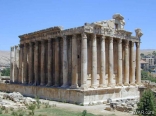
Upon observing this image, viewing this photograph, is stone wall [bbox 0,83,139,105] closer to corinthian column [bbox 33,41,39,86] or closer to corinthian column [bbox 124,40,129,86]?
corinthian column [bbox 124,40,129,86]

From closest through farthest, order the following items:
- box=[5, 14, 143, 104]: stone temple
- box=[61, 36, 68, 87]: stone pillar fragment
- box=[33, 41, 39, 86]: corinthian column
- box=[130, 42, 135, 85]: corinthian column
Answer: box=[5, 14, 143, 104]: stone temple → box=[61, 36, 68, 87]: stone pillar fragment → box=[130, 42, 135, 85]: corinthian column → box=[33, 41, 39, 86]: corinthian column

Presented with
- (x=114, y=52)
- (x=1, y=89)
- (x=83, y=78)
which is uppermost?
(x=114, y=52)

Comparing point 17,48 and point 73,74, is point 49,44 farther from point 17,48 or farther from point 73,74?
point 17,48

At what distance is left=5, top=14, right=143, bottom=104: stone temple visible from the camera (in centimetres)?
2873

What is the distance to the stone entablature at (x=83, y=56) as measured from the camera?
29.3 m

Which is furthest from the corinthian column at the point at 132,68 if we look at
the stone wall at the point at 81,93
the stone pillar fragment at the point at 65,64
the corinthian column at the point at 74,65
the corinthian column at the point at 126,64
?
the stone pillar fragment at the point at 65,64

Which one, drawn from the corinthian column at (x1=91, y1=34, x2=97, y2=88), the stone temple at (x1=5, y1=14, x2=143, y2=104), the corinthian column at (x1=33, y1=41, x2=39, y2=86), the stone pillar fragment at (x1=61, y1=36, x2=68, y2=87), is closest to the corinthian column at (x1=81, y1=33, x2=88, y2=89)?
the stone temple at (x1=5, y1=14, x2=143, y2=104)

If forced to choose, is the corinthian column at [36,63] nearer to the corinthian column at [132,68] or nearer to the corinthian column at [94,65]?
the corinthian column at [94,65]

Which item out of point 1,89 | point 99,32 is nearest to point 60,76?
point 99,32

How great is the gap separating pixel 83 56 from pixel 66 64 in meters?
3.48

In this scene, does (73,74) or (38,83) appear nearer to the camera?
(73,74)

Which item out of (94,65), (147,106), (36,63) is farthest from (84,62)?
(36,63)

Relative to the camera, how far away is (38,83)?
1464 inches

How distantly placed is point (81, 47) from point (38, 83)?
1144 cm
